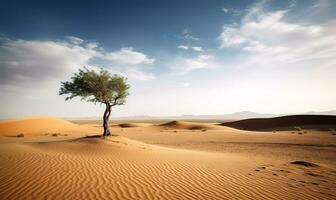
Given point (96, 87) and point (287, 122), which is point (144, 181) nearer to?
point (96, 87)

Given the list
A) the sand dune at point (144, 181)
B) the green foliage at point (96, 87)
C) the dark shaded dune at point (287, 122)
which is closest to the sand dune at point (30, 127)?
the green foliage at point (96, 87)

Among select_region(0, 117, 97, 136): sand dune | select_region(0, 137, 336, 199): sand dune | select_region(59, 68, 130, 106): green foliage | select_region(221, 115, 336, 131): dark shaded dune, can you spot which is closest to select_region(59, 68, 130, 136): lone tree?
select_region(59, 68, 130, 106): green foliage

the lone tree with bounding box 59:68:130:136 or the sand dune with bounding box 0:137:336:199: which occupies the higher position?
the lone tree with bounding box 59:68:130:136

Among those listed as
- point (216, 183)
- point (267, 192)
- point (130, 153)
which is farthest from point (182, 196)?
point (130, 153)

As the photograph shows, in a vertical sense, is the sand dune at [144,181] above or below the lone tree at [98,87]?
below

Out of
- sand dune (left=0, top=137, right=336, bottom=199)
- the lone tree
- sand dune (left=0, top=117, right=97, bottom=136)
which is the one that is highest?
the lone tree

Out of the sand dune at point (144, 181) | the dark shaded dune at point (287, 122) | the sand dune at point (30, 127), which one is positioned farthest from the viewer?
the dark shaded dune at point (287, 122)

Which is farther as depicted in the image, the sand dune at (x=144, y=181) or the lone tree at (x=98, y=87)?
the lone tree at (x=98, y=87)

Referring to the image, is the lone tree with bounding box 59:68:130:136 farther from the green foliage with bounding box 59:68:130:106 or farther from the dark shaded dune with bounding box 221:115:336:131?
the dark shaded dune with bounding box 221:115:336:131

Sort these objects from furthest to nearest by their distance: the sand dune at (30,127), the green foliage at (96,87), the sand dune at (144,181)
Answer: the sand dune at (30,127)
the green foliage at (96,87)
the sand dune at (144,181)

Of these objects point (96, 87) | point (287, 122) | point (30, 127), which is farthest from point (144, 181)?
point (287, 122)

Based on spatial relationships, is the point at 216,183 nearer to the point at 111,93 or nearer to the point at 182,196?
the point at 182,196

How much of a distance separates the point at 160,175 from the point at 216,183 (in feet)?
7.08

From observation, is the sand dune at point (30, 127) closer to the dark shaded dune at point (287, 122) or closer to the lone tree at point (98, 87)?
the lone tree at point (98, 87)
